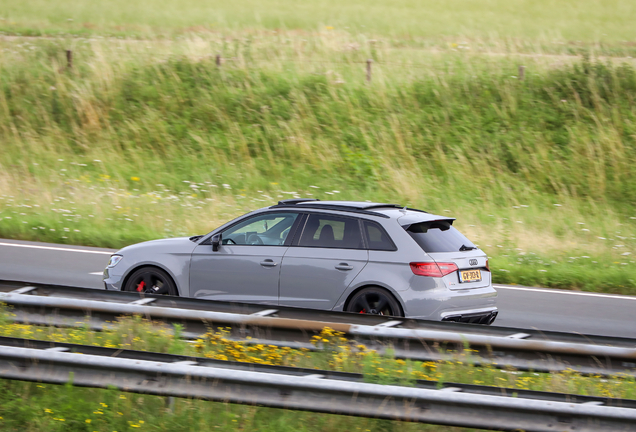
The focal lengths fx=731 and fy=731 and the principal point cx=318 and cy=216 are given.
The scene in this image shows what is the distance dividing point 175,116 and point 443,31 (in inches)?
709

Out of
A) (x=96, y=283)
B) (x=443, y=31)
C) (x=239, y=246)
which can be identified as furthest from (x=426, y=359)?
(x=443, y=31)

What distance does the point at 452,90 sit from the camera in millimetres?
21297

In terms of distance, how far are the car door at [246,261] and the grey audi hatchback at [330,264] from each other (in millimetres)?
11

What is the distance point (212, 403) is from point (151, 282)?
401 cm

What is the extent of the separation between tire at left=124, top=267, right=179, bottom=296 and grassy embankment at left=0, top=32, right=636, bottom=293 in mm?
5284

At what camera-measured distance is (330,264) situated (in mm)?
7961

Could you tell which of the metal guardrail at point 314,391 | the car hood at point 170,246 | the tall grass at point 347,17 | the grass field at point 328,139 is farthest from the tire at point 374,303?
the tall grass at point 347,17

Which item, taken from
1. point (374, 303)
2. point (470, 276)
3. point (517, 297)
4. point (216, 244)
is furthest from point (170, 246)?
point (517, 297)

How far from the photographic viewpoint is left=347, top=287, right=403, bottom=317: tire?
25.1 feet

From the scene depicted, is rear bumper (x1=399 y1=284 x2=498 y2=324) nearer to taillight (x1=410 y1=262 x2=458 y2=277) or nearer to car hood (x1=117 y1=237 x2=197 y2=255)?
taillight (x1=410 y1=262 x2=458 y2=277)

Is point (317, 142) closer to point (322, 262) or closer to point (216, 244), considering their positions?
point (216, 244)

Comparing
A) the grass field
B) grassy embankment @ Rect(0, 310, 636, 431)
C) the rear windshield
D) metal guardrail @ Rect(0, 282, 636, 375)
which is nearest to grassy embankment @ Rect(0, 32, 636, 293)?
the grass field

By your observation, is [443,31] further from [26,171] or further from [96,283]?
→ [96,283]

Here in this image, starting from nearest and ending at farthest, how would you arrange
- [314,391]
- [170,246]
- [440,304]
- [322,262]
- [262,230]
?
[314,391] < [440,304] < [322,262] < [262,230] < [170,246]
